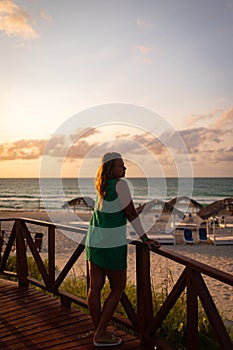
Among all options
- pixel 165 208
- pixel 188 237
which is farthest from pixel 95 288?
pixel 165 208

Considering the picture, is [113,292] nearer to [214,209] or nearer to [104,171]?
[104,171]

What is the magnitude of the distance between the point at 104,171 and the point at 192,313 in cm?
127

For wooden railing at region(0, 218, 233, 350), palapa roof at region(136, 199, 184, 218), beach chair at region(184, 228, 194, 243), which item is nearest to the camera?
wooden railing at region(0, 218, 233, 350)

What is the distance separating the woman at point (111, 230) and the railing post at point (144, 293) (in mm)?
222

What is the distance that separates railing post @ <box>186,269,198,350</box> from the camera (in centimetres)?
257

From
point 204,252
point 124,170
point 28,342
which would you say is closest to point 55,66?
point 124,170

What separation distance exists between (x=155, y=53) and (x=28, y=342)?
22.1 feet

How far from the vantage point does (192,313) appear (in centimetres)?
259

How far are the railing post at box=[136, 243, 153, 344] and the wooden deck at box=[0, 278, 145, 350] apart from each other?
171 mm

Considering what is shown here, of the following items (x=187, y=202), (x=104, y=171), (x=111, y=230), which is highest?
(x=104, y=171)

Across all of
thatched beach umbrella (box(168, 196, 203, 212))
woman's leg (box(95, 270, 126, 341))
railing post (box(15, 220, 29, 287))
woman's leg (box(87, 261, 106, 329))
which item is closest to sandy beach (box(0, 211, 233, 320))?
railing post (box(15, 220, 29, 287))

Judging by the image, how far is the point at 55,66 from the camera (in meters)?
7.73

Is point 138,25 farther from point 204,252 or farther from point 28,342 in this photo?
point 204,252

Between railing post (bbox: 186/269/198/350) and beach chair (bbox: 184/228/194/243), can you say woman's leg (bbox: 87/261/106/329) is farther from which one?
beach chair (bbox: 184/228/194/243)
